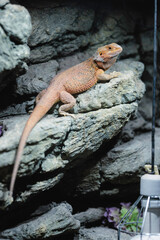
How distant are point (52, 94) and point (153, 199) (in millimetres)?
1794

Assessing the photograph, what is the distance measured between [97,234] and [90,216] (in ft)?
1.07

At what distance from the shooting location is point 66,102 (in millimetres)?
3355

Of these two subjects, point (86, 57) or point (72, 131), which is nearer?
point (72, 131)

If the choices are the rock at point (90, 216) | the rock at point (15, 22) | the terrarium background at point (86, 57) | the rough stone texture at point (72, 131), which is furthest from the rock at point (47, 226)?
the rock at point (15, 22)

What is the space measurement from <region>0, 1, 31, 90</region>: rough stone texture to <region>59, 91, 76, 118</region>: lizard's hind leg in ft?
2.04

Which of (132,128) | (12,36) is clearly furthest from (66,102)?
(132,128)

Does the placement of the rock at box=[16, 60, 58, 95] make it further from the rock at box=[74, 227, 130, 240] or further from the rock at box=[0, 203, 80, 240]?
the rock at box=[74, 227, 130, 240]

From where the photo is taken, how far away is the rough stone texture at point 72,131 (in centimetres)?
283

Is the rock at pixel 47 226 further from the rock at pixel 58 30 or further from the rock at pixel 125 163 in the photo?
the rock at pixel 58 30

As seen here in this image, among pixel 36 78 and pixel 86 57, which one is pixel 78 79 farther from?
pixel 86 57

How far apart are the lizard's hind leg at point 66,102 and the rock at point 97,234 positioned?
5.83 ft

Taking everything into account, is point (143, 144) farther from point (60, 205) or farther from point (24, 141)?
point (24, 141)

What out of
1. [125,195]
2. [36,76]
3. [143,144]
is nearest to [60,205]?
[125,195]

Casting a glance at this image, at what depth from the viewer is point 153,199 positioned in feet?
6.66
